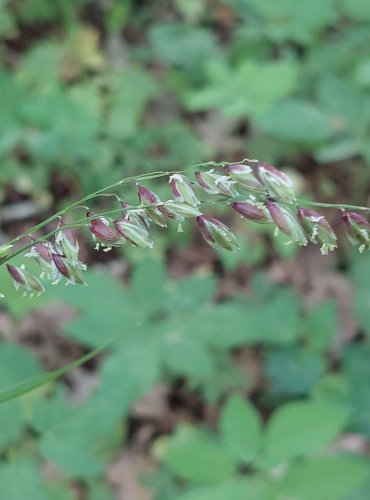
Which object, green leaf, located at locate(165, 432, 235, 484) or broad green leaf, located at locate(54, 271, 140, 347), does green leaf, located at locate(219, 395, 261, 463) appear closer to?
green leaf, located at locate(165, 432, 235, 484)

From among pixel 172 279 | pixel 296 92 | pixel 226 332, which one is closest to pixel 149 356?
pixel 226 332

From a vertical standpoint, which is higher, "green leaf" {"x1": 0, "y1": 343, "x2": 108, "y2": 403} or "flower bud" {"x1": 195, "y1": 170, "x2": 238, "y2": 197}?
"flower bud" {"x1": 195, "y1": 170, "x2": 238, "y2": 197}

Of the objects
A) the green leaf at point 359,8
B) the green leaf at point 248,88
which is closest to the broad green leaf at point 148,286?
the green leaf at point 248,88

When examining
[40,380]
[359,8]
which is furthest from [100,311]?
[359,8]

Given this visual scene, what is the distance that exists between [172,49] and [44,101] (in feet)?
2.60

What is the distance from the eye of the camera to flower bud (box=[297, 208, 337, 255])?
0.85 metres

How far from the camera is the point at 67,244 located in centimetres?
86

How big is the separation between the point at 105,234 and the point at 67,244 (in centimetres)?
5

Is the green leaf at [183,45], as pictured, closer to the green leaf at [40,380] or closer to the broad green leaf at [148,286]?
the broad green leaf at [148,286]

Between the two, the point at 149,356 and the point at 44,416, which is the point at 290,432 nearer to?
the point at 149,356

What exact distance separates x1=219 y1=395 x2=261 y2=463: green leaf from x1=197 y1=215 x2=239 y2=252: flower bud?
3.25 ft

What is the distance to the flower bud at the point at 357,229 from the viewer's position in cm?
84

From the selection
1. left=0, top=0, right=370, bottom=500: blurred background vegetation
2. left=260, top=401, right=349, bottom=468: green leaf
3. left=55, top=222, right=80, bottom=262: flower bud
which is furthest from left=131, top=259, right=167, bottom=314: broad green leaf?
left=55, top=222, right=80, bottom=262: flower bud

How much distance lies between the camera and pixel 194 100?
2.65 m
